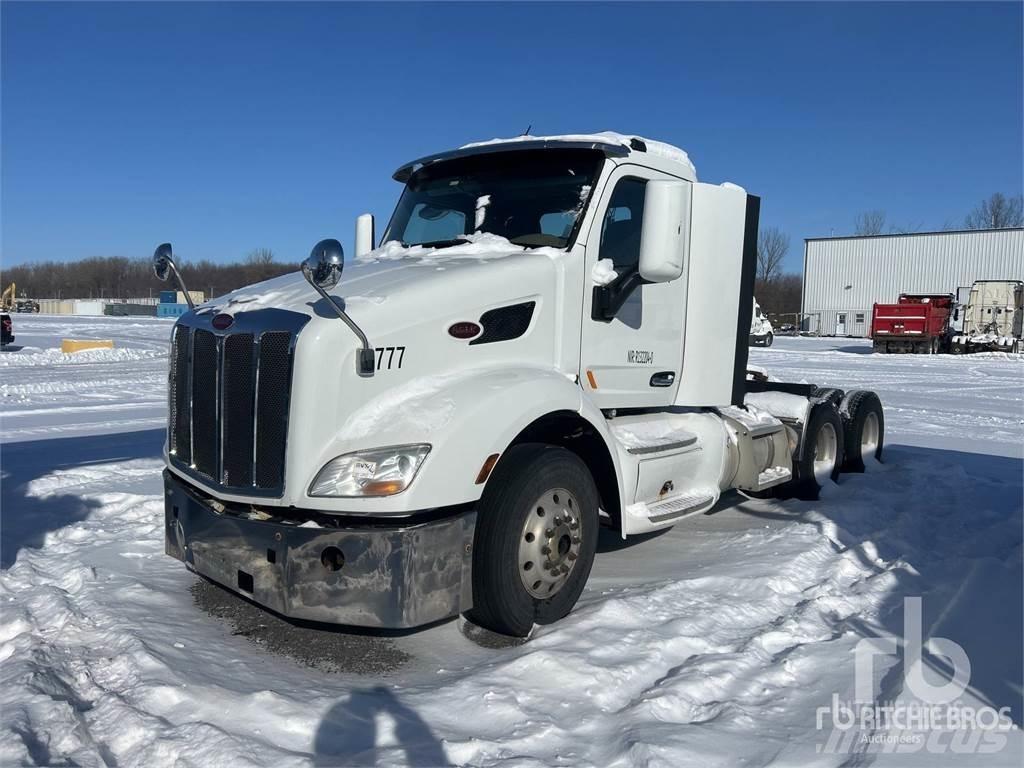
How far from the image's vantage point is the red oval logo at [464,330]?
4484mm

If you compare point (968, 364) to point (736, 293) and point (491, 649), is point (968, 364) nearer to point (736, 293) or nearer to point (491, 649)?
point (736, 293)

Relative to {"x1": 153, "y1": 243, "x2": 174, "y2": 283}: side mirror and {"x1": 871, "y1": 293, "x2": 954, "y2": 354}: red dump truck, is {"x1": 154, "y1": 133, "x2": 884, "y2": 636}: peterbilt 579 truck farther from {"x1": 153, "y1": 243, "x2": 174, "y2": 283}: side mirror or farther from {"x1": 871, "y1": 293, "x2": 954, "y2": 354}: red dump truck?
{"x1": 871, "y1": 293, "x2": 954, "y2": 354}: red dump truck

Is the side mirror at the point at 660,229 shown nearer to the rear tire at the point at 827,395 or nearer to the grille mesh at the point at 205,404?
the grille mesh at the point at 205,404

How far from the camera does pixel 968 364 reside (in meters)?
28.8

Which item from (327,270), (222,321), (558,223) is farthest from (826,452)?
(222,321)

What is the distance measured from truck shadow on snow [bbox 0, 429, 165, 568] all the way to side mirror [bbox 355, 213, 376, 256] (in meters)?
3.09

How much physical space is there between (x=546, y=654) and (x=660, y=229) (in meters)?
2.56

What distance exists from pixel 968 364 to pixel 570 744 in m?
29.9

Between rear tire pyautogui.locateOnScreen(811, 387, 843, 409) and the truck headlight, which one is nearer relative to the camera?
the truck headlight

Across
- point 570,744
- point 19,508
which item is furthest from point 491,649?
point 19,508

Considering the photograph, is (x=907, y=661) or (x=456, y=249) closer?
(x=907, y=661)

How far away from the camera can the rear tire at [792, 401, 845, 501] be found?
7957mm

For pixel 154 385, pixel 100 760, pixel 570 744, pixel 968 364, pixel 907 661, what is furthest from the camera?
pixel 968 364

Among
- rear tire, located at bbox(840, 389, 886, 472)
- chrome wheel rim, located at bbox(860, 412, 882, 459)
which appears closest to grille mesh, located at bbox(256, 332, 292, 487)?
rear tire, located at bbox(840, 389, 886, 472)
